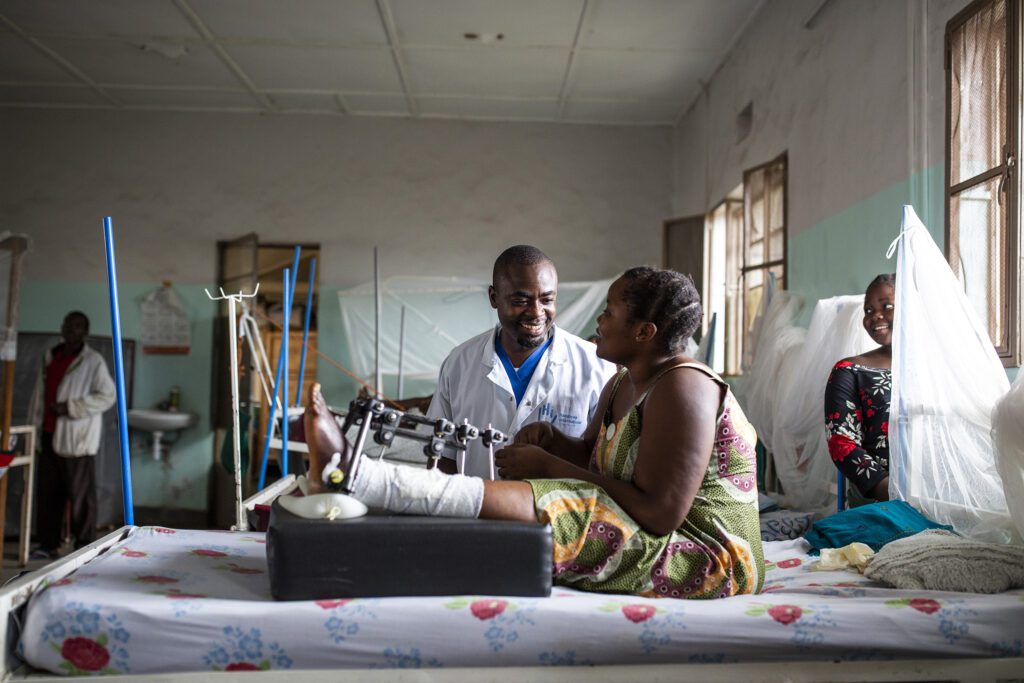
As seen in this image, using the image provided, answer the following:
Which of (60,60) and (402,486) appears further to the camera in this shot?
(60,60)

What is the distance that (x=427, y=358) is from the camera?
6340 mm

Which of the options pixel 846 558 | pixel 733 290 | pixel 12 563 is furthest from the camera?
pixel 733 290

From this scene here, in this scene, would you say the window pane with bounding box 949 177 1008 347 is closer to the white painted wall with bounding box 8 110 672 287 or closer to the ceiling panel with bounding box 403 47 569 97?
the ceiling panel with bounding box 403 47 569 97

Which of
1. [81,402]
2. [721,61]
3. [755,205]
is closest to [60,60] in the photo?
[81,402]

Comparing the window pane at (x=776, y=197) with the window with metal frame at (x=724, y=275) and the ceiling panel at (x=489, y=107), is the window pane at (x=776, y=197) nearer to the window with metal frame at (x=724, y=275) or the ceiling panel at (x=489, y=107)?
the window with metal frame at (x=724, y=275)

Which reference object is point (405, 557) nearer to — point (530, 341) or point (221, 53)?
point (530, 341)

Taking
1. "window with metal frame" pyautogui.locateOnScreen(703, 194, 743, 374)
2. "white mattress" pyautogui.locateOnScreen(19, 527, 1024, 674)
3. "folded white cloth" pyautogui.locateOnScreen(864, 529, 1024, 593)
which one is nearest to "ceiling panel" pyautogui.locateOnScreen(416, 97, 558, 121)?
"window with metal frame" pyautogui.locateOnScreen(703, 194, 743, 374)

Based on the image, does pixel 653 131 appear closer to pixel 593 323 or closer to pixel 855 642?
pixel 593 323

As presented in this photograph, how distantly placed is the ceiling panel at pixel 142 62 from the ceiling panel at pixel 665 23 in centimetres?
259

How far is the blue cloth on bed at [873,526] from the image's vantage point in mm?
2254

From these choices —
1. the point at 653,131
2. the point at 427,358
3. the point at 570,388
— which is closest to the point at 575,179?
the point at 653,131

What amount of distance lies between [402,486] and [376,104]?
18.6 feet

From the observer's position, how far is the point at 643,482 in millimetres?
1588

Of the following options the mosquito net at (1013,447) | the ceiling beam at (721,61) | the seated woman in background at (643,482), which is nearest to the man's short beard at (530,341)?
the seated woman in background at (643,482)
